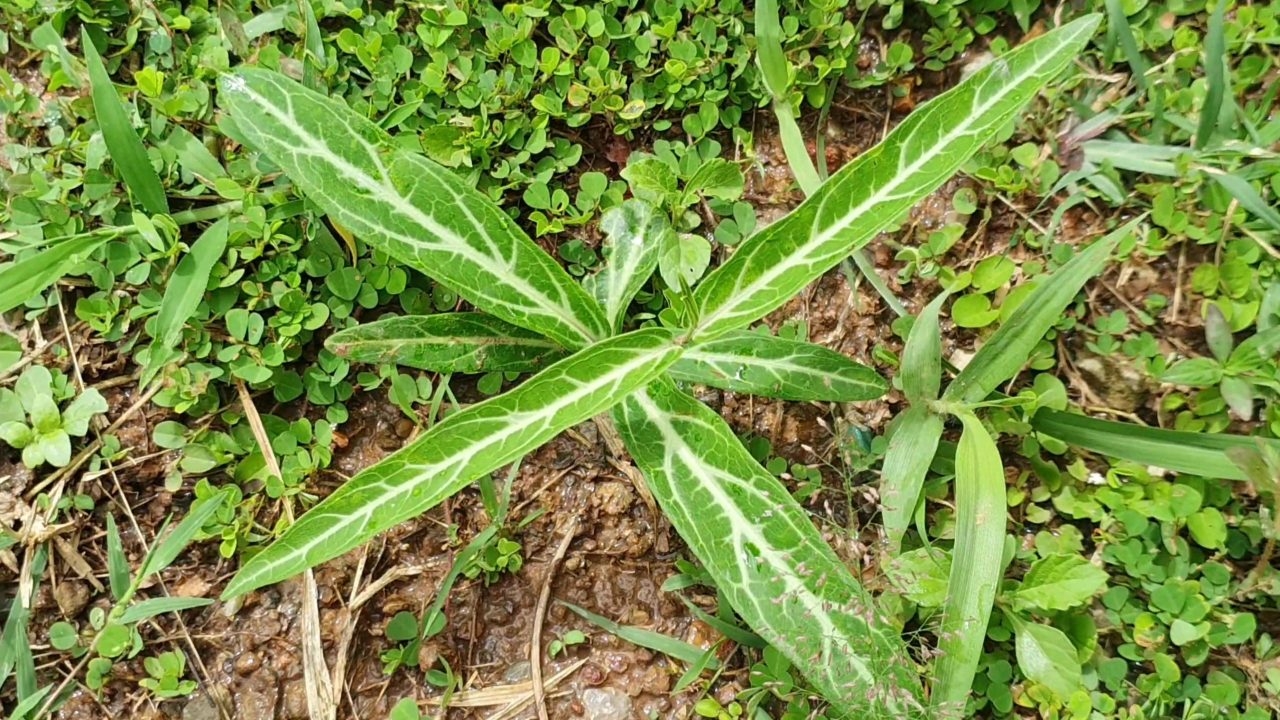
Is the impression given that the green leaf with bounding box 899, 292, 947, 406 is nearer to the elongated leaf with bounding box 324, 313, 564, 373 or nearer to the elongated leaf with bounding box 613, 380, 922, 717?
the elongated leaf with bounding box 613, 380, 922, 717

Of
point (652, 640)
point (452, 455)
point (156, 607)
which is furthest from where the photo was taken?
point (652, 640)

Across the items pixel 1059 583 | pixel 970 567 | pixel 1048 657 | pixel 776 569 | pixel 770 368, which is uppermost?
pixel 770 368

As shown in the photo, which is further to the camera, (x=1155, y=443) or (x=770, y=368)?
(x=1155, y=443)

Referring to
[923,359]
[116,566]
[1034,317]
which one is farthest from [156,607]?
[1034,317]

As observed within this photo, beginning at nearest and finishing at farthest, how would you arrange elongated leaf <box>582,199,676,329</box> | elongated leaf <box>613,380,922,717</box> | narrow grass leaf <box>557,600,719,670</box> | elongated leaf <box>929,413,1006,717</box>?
elongated leaf <box>613,380,922,717</box>
elongated leaf <box>929,413,1006,717</box>
elongated leaf <box>582,199,676,329</box>
narrow grass leaf <box>557,600,719,670</box>

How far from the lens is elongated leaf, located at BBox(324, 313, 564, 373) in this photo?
1956mm

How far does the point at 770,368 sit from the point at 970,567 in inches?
25.6

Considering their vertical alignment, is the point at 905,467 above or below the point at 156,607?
below

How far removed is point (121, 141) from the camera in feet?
6.79

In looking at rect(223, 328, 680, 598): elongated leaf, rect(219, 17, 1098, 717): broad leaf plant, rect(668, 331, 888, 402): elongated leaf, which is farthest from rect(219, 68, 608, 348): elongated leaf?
rect(668, 331, 888, 402): elongated leaf

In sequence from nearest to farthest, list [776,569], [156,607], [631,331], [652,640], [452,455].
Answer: [452,455], [776,569], [631,331], [156,607], [652,640]

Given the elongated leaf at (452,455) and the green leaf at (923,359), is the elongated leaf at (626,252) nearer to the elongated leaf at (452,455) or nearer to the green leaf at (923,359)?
the elongated leaf at (452,455)

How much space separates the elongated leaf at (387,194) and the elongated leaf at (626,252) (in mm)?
232

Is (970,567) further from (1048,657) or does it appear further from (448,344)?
(448,344)
